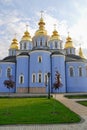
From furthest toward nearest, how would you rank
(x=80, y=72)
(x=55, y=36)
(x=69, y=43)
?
(x=69, y=43) → (x=55, y=36) → (x=80, y=72)

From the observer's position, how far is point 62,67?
136ft

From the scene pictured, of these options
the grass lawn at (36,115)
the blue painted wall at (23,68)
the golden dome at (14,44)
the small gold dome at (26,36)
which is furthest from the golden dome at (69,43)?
the grass lawn at (36,115)

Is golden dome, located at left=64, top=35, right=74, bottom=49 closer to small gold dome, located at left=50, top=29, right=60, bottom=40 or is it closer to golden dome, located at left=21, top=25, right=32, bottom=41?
small gold dome, located at left=50, top=29, right=60, bottom=40

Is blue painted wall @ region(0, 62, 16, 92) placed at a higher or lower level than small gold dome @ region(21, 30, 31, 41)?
lower

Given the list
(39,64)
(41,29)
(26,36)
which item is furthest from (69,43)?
(39,64)

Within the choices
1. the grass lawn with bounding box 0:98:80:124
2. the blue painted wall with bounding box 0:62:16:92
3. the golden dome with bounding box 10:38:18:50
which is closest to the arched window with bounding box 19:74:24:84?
the blue painted wall with bounding box 0:62:16:92

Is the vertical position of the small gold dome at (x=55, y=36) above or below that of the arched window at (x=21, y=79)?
above

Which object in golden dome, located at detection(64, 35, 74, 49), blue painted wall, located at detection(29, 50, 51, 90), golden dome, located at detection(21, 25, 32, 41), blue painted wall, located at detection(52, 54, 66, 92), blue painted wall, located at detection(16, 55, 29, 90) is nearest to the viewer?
blue painted wall, located at detection(29, 50, 51, 90)

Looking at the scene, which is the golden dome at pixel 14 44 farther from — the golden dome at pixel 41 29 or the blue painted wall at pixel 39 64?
the blue painted wall at pixel 39 64

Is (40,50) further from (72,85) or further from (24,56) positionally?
(72,85)

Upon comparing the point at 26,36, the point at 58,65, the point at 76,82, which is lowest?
the point at 76,82

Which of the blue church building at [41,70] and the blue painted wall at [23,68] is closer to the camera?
the blue church building at [41,70]

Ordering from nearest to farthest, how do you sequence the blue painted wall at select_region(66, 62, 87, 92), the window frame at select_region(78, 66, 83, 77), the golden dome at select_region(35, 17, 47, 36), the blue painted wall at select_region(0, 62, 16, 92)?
the blue painted wall at select_region(66, 62, 87, 92)
the window frame at select_region(78, 66, 83, 77)
the blue painted wall at select_region(0, 62, 16, 92)
the golden dome at select_region(35, 17, 47, 36)

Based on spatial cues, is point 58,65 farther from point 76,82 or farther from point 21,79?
point 21,79
